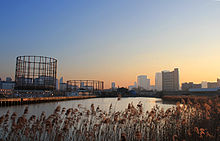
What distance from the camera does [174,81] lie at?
641ft

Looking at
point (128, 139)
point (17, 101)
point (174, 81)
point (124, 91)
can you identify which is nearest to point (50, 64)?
point (17, 101)

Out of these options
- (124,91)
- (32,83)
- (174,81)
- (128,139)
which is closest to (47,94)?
(32,83)

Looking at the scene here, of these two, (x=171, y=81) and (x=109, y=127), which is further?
(x=171, y=81)

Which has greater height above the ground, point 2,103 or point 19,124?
point 19,124

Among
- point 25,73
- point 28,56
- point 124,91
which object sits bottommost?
point 124,91

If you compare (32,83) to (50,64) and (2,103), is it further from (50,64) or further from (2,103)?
(2,103)

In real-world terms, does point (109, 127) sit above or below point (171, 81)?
below

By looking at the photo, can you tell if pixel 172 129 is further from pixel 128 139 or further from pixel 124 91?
pixel 124 91

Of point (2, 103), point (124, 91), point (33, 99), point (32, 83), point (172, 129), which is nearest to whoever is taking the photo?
point (172, 129)

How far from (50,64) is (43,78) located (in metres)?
4.44

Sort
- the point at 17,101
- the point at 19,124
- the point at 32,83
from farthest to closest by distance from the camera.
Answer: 1. the point at 32,83
2. the point at 17,101
3. the point at 19,124

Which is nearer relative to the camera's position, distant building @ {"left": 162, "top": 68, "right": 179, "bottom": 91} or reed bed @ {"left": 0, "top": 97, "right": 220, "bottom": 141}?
reed bed @ {"left": 0, "top": 97, "right": 220, "bottom": 141}

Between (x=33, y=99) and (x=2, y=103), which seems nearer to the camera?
(x=2, y=103)

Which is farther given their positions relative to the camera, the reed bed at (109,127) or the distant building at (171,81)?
the distant building at (171,81)
